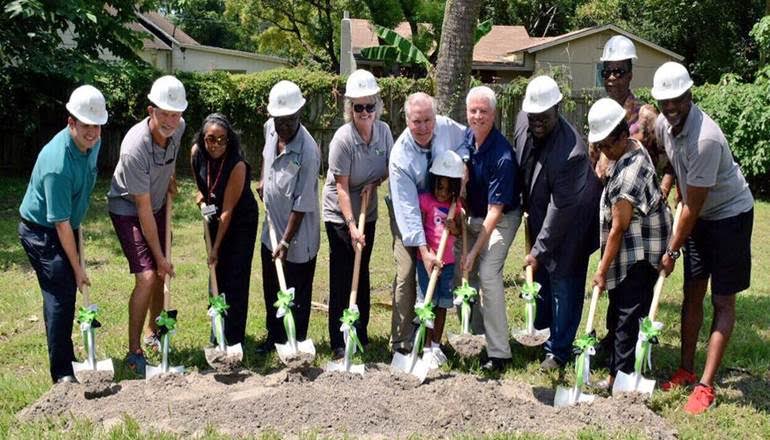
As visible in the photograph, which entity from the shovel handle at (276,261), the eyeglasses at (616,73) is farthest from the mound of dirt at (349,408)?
the eyeglasses at (616,73)

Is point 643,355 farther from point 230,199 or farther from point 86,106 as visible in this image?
point 86,106

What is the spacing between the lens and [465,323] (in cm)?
493

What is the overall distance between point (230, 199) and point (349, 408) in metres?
1.65

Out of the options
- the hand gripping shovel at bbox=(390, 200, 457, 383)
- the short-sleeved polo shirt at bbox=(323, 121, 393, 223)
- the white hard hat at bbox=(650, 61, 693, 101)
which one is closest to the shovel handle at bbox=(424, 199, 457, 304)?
the hand gripping shovel at bbox=(390, 200, 457, 383)

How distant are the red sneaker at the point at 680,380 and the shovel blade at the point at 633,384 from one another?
0.41 meters

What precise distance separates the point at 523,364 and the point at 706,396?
1.20 m

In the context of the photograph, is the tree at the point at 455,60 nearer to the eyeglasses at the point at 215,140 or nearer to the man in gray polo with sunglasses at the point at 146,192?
the eyeglasses at the point at 215,140

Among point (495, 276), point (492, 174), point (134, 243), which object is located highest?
point (492, 174)

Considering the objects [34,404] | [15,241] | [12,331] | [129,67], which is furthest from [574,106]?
[34,404]

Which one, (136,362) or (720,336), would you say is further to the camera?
(136,362)

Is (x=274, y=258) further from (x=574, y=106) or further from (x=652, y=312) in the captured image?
(x=574, y=106)

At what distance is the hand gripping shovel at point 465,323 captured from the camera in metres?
4.88

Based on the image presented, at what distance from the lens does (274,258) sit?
524 cm

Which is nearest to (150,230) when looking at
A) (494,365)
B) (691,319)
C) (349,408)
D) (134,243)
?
(134,243)
